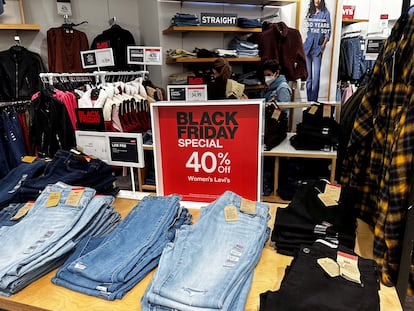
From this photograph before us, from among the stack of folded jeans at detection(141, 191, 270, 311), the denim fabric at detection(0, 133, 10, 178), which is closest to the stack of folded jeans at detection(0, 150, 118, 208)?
the stack of folded jeans at detection(141, 191, 270, 311)

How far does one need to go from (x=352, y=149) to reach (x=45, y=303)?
1.41 meters

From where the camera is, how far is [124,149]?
173 cm

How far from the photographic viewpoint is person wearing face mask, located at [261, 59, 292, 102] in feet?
12.1

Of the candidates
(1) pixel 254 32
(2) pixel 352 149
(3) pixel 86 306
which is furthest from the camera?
(1) pixel 254 32

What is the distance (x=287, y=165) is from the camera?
9.43 feet

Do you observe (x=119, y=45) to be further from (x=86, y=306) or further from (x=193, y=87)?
(x=86, y=306)

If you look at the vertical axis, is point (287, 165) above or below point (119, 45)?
below

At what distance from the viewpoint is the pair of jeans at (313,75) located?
4941mm

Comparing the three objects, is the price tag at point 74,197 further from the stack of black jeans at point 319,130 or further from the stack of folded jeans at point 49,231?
the stack of black jeans at point 319,130

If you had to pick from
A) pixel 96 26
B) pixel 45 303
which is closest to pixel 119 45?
pixel 96 26

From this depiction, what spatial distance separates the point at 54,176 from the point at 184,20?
10.3ft

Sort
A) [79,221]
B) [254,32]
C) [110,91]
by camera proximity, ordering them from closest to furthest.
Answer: [79,221] < [110,91] < [254,32]

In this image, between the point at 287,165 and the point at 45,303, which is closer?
the point at 45,303

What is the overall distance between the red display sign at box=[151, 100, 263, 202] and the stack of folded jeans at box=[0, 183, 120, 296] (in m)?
0.40
